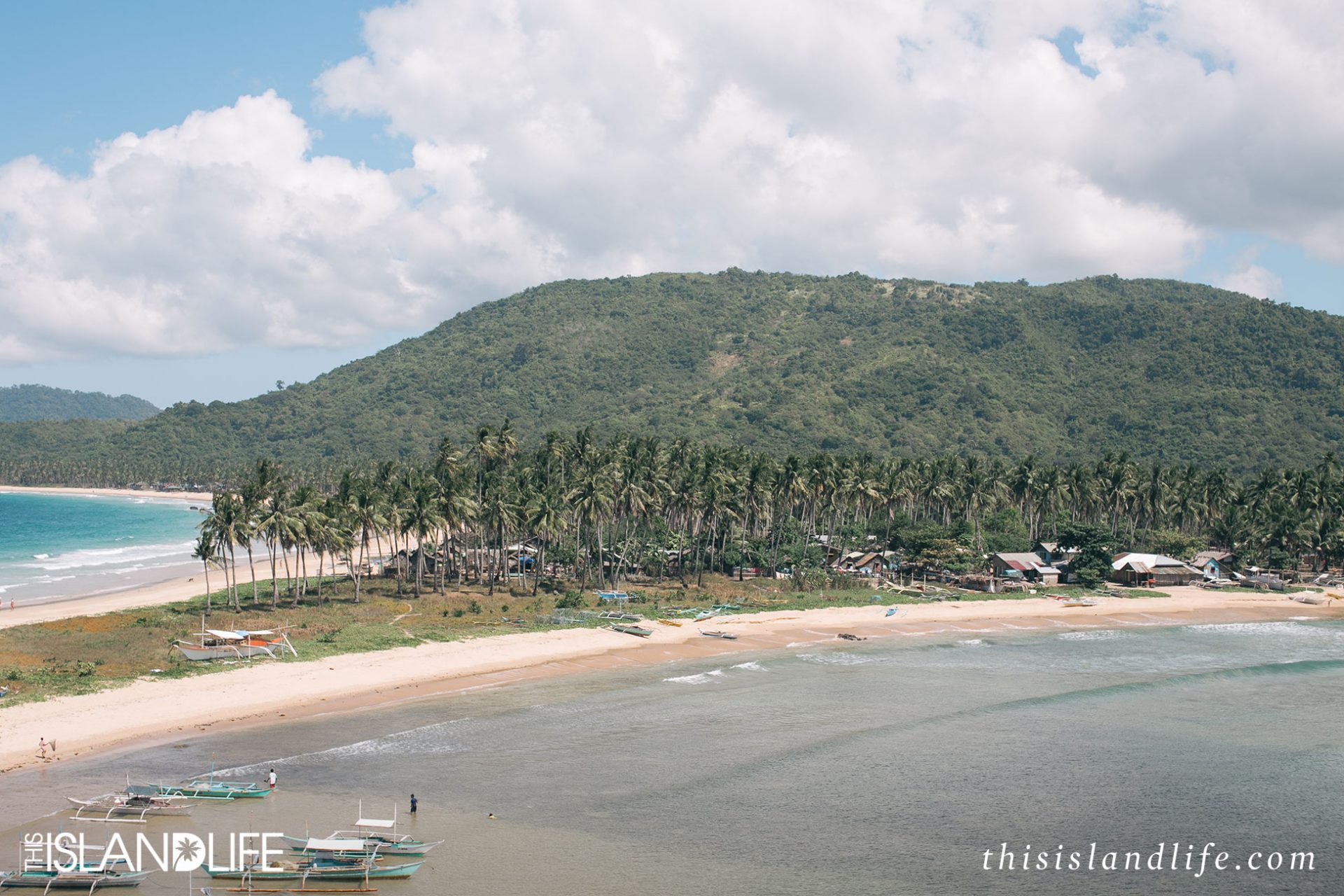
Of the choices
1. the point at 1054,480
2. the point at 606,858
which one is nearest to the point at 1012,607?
the point at 1054,480

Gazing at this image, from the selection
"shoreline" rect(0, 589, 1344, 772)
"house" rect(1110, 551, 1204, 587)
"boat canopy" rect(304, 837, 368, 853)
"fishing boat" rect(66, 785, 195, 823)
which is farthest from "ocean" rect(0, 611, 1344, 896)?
"house" rect(1110, 551, 1204, 587)

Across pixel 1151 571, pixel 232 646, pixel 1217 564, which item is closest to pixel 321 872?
pixel 232 646

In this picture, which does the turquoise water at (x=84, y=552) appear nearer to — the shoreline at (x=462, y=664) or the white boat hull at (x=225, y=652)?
the white boat hull at (x=225, y=652)

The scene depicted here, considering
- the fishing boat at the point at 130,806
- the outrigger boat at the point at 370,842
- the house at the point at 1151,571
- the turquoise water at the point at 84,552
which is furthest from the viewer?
the house at the point at 1151,571

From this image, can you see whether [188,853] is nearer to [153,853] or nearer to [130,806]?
[153,853]

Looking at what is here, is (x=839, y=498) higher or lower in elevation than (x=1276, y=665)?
higher

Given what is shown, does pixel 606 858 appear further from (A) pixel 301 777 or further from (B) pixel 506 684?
(B) pixel 506 684

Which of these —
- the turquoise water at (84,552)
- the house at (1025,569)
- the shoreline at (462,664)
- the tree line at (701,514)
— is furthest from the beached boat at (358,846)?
the house at (1025,569)
